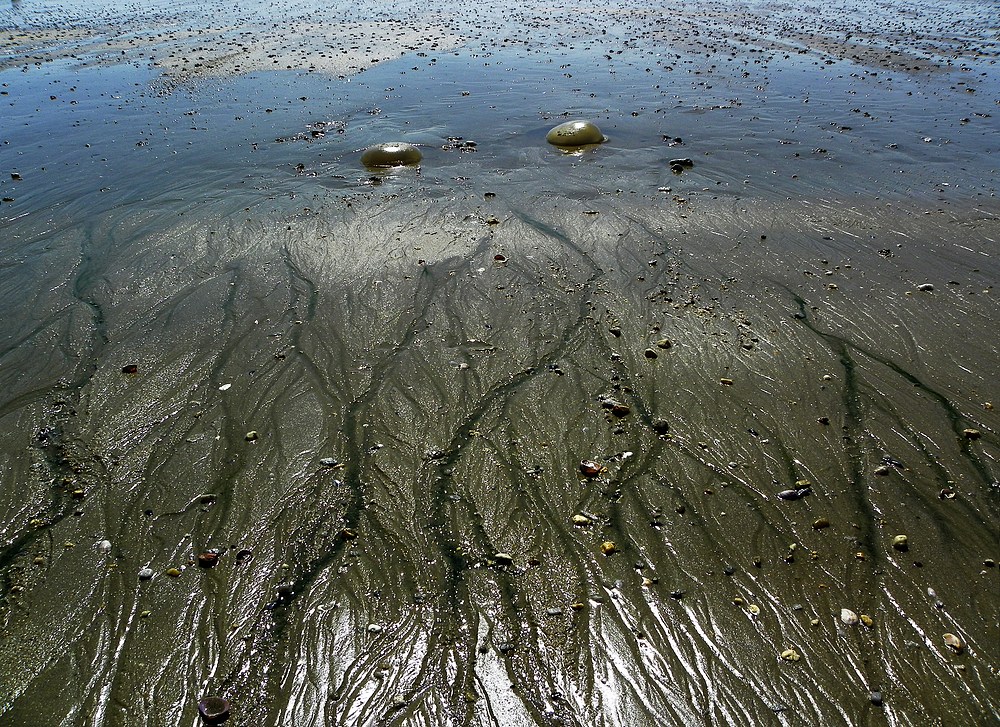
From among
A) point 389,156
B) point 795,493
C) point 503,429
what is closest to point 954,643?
point 795,493

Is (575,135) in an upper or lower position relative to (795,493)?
upper

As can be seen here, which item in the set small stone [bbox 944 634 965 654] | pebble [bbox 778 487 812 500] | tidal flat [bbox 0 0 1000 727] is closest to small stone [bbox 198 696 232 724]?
tidal flat [bbox 0 0 1000 727]

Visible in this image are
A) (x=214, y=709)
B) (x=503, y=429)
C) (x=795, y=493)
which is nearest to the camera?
(x=214, y=709)

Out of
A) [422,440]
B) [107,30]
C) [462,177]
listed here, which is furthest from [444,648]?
[107,30]

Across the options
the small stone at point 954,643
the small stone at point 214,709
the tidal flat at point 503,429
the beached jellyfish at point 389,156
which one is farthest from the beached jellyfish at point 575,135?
the small stone at point 214,709

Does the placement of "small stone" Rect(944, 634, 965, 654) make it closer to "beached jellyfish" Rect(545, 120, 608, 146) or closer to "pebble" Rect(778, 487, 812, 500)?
"pebble" Rect(778, 487, 812, 500)

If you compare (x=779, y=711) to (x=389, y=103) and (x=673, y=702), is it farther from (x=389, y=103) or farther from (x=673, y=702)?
(x=389, y=103)

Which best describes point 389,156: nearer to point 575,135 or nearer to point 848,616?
point 575,135
